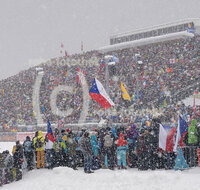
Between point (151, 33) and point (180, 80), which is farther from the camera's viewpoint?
point (151, 33)

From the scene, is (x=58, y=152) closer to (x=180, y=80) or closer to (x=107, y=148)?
(x=107, y=148)

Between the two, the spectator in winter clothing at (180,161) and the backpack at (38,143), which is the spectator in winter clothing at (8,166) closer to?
the backpack at (38,143)

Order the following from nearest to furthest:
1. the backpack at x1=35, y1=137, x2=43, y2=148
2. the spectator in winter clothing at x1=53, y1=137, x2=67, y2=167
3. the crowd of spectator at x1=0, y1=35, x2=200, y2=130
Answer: the spectator in winter clothing at x1=53, y1=137, x2=67, y2=167 → the backpack at x1=35, y1=137, x2=43, y2=148 → the crowd of spectator at x1=0, y1=35, x2=200, y2=130

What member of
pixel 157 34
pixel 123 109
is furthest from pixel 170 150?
pixel 157 34

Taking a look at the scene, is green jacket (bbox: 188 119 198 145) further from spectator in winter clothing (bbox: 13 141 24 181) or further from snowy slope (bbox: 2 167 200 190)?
spectator in winter clothing (bbox: 13 141 24 181)

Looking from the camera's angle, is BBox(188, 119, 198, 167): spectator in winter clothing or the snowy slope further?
BBox(188, 119, 198, 167): spectator in winter clothing

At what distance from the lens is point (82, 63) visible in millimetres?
39938

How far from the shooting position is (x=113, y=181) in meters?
11.0

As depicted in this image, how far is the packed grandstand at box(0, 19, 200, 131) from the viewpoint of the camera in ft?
83.1

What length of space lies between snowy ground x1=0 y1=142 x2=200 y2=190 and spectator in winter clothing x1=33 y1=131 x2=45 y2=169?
1514mm

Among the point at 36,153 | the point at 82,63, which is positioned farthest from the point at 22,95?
the point at 36,153

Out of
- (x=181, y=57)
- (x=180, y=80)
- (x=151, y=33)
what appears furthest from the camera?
(x=151, y=33)

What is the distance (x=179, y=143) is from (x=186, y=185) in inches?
94.3

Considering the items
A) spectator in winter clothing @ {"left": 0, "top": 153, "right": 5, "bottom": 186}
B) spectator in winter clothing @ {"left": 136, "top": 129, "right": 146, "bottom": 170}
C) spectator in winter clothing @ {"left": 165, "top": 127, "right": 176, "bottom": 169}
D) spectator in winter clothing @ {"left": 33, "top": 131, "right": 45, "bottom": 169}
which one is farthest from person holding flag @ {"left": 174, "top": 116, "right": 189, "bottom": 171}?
spectator in winter clothing @ {"left": 0, "top": 153, "right": 5, "bottom": 186}
